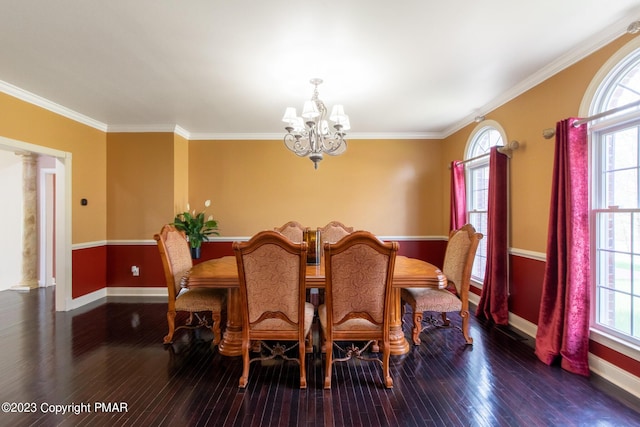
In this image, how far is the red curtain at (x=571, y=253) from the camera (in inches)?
91.6

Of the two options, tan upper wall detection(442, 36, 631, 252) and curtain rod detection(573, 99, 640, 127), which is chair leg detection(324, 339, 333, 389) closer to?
tan upper wall detection(442, 36, 631, 252)

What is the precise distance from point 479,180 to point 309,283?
10.4ft

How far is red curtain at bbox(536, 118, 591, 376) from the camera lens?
233cm

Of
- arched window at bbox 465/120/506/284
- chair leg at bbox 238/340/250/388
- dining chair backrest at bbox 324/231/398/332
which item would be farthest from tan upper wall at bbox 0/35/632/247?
chair leg at bbox 238/340/250/388

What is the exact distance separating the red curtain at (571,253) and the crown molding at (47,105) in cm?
534

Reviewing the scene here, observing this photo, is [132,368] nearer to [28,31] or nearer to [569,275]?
[28,31]

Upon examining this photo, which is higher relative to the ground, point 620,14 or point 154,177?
point 620,14

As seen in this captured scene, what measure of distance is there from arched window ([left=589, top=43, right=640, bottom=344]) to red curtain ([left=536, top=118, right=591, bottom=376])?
0.14 meters

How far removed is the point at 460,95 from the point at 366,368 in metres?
3.10

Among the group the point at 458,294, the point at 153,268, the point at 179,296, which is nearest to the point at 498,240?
the point at 458,294

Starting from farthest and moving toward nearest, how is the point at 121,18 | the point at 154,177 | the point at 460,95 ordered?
the point at 154,177
the point at 460,95
the point at 121,18

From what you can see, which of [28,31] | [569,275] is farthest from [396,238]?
[28,31]

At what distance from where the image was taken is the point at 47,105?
3.55 meters

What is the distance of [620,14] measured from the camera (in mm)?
2027
